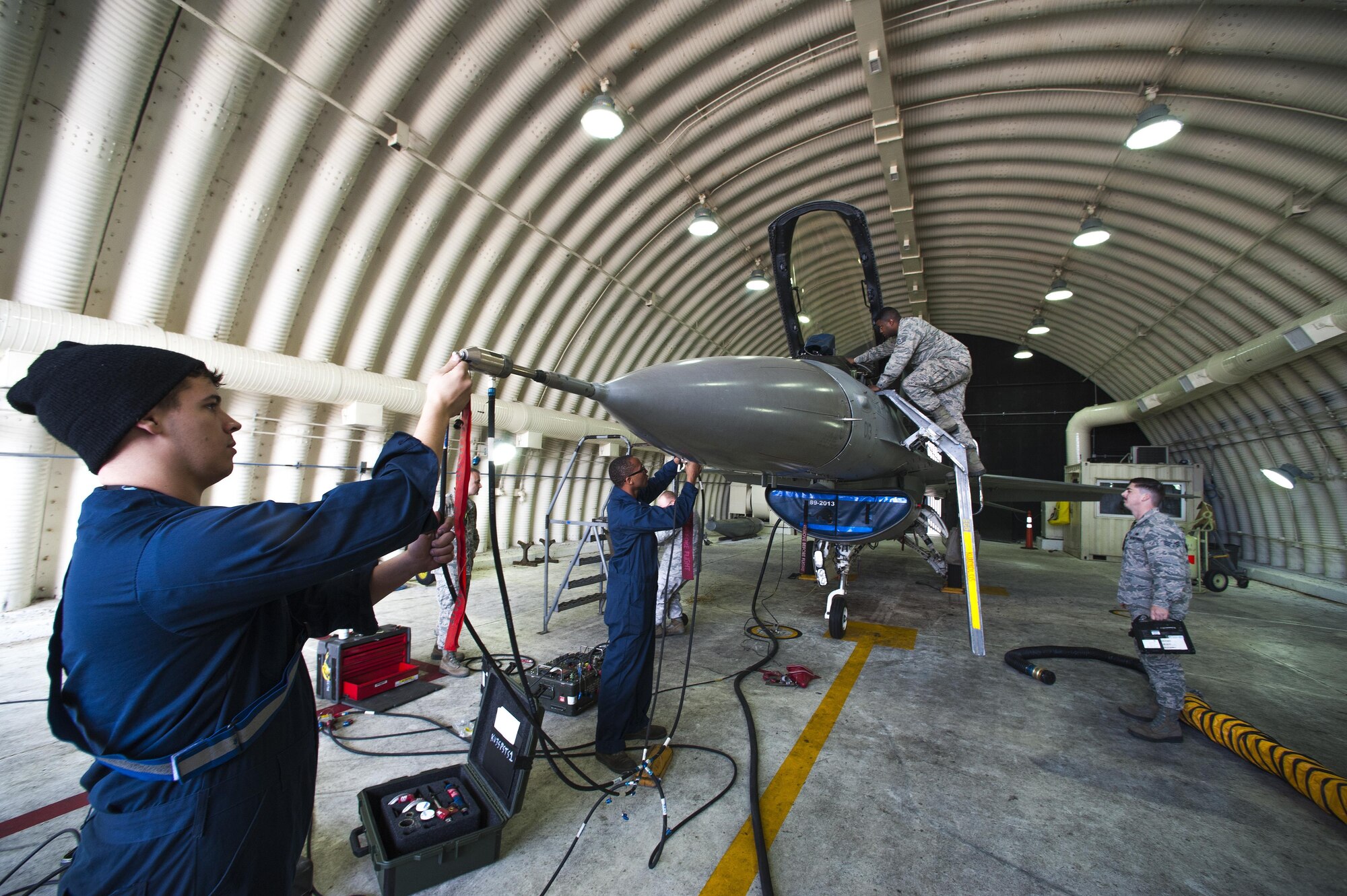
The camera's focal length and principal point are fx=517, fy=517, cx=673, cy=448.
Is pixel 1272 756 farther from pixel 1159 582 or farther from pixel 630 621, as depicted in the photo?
pixel 630 621

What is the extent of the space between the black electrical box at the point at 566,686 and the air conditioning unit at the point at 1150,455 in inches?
561

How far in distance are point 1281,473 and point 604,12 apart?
12.4 m

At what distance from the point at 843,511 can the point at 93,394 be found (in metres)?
4.84

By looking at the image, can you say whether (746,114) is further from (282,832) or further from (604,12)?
(282,832)

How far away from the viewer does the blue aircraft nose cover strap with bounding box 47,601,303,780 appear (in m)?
1.06

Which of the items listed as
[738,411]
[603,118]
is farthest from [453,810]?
[603,118]

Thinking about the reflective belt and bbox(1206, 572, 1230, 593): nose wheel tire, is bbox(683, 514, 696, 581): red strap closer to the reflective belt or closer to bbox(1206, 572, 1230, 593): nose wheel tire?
the reflective belt

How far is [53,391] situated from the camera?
42.8 inches

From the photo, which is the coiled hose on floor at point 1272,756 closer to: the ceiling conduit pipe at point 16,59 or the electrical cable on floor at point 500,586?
the electrical cable on floor at point 500,586

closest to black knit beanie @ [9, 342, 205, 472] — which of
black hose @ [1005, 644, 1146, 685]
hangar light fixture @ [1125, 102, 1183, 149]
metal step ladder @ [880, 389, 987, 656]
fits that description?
metal step ladder @ [880, 389, 987, 656]

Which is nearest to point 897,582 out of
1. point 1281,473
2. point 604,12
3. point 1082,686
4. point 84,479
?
point 1082,686

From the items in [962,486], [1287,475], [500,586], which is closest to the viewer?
[500,586]

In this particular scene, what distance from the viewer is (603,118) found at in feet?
17.1

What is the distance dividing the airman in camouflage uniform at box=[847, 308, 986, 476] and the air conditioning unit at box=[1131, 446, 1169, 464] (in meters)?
11.2
